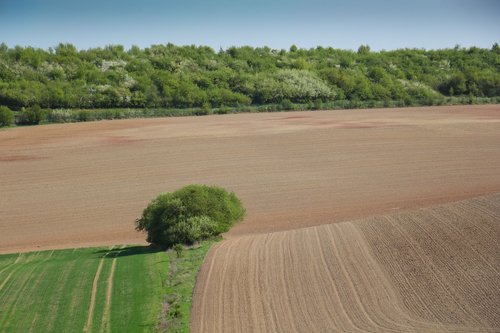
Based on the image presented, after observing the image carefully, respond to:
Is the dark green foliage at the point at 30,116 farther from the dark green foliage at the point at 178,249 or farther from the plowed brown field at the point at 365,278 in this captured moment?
the dark green foliage at the point at 178,249

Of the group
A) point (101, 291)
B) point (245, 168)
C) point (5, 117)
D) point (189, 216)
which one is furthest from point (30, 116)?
point (101, 291)

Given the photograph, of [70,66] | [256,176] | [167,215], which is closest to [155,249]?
[167,215]

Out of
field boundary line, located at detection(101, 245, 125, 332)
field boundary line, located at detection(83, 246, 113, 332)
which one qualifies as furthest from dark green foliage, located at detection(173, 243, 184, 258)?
field boundary line, located at detection(83, 246, 113, 332)

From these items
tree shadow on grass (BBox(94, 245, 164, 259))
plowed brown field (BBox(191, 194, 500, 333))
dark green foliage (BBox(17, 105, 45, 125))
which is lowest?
tree shadow on grass (BBox(94, 245, 164, 259))

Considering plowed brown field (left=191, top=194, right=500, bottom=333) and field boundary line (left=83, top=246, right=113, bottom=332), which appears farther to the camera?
field boundary line (left=83, top=246, right=113, bottom=332)

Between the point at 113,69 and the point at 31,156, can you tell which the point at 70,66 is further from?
the point at 31,156

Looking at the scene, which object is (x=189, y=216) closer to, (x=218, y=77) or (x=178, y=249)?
(x=178, y=249)

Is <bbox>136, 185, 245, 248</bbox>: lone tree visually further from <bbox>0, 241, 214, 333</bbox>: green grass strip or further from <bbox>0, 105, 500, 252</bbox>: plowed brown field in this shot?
<bbox>0, 105, 500, 252</bbox>: plowed brown field
